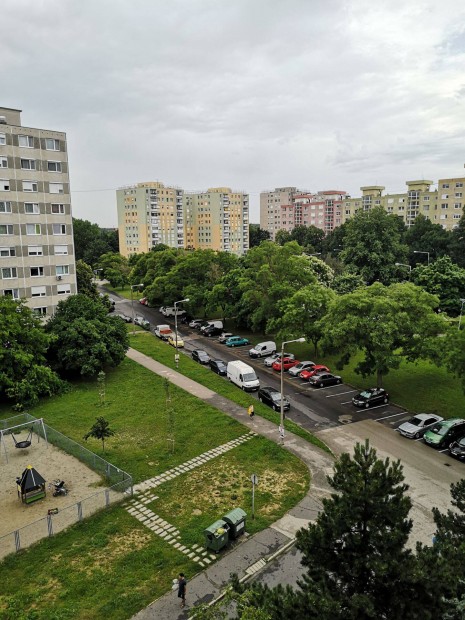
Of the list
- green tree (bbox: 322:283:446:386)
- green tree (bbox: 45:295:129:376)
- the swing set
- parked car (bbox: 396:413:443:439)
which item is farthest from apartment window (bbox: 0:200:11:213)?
parked car (bbox: 396:413:443:439)

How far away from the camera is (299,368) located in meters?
38.9

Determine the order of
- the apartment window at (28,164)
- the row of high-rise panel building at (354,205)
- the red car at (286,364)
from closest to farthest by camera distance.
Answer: the apartment window at (28,164), the red car at (286,364), the row of high-rise panel building at (354,205)

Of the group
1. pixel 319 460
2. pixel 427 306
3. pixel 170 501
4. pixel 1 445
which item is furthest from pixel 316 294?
pixel 1 445

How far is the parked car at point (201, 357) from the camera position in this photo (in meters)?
42.7

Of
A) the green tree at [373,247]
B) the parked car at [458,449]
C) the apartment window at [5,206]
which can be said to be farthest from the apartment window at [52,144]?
the green tree at [373,247]

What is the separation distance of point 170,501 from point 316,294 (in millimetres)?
24030

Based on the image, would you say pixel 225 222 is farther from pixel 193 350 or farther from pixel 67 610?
pixel 67 610

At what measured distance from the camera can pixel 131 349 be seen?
47.4 meters

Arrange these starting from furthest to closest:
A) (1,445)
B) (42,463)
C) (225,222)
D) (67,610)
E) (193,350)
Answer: (225,222) → (193,350) → (1,445) → (42,463) → (67,610)

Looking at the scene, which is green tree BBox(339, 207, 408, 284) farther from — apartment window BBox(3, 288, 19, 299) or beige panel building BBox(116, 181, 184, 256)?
beige panel building BBox(116, 181, 184, 256)

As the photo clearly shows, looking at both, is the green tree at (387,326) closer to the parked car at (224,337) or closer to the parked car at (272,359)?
the parked car at (272,359)

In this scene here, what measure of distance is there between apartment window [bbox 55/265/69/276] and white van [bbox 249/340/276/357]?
1983cm

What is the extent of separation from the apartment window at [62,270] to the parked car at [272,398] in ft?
76.4

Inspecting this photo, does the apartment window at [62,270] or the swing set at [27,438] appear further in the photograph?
the apartment window at [62,270]
